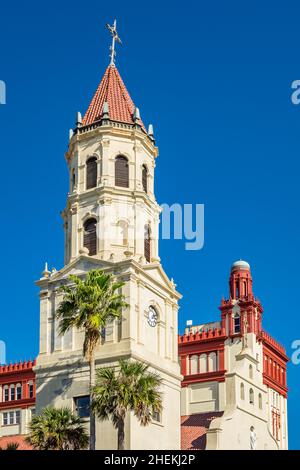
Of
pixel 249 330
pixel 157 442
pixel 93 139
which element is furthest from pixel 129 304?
pixel 249 330

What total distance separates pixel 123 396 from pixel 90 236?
56.1ft

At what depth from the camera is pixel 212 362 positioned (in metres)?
101

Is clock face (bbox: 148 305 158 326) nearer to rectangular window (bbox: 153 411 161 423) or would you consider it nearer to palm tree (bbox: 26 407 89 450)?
rectangular window (bbox: 153 411 161 423)

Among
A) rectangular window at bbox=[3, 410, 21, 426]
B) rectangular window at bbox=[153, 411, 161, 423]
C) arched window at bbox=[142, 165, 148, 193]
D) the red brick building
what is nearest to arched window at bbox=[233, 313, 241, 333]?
the red brick building

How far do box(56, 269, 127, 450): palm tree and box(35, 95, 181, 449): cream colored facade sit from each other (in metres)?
3.75

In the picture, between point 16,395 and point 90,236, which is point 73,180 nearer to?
point 90,236

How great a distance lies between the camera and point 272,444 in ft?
228

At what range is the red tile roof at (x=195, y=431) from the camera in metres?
64.1

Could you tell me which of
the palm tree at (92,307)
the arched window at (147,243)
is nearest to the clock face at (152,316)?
the arched window at (147,243)

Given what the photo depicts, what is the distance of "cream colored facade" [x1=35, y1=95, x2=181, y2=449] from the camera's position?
60562 millimetres

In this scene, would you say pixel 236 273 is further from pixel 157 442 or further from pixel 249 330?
pixel 157 442

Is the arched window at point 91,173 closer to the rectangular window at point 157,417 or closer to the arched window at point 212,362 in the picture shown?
the rectangular window at point 157,417

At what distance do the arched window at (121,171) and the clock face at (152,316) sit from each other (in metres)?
8.77

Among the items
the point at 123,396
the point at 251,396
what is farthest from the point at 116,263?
the point at 251,396
